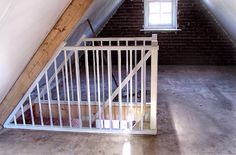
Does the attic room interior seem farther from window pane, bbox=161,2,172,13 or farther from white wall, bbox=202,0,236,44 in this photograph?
window pane, bbox=161,2,172,13

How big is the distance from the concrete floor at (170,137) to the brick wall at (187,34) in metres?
2.62

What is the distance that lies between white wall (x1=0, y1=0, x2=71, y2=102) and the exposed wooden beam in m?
0.05

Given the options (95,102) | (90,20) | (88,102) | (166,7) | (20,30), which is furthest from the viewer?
(166,7)

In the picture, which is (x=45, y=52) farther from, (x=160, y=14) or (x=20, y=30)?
(x=160, y=14)

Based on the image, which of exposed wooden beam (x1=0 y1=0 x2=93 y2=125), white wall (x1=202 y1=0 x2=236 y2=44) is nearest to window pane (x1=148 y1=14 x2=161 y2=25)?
white wall (x1=202 y1=0 x2=236 y2=44)

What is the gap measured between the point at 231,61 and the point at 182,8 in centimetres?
179

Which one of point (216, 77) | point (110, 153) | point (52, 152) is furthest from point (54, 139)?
point (216, 77)

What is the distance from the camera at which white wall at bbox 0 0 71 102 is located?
5.37ft

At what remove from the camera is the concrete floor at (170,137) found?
2420 mm

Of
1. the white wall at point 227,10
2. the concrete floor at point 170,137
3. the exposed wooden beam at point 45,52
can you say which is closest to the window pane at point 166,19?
the white wall at point 227,10

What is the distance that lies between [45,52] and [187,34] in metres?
4.55

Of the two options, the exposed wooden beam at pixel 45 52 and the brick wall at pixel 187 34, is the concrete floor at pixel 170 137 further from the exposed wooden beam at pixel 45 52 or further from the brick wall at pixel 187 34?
the brick wall at pixel 187 34

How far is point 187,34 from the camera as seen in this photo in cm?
633

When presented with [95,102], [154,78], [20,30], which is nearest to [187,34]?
[95,102]
